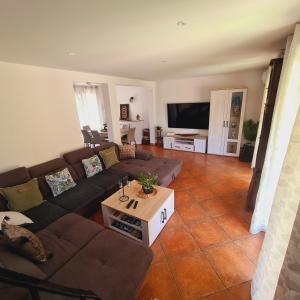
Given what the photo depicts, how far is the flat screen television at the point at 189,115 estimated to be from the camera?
5.45 meters

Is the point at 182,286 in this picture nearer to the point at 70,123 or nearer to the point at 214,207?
the point at 214,207

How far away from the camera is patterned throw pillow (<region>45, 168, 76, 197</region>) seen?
106 inches

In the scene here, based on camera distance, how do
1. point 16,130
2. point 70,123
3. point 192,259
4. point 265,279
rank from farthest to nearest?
point 70,123
point 16,130
point 192,259
point 265,279

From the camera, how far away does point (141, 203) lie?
2.38m

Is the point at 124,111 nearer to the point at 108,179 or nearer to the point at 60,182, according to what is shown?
the point at 108,179

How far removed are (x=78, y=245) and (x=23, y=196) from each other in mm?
1158

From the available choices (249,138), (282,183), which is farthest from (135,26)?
(249,138)

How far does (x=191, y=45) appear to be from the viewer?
208cm

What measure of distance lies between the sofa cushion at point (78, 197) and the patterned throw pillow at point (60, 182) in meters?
0.07

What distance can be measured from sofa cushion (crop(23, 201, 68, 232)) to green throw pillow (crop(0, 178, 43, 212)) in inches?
3.1

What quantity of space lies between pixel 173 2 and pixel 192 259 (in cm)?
239

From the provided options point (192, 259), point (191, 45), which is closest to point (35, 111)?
point (191, 45)

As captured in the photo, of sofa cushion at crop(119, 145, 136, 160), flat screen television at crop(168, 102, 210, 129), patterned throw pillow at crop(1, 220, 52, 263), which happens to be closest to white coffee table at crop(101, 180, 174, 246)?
patterned throw pillow at crop(1, 220, 52, 263)

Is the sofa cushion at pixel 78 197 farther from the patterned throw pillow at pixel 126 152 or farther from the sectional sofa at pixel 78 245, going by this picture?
the patterned throw pillow at pixel 126 152
